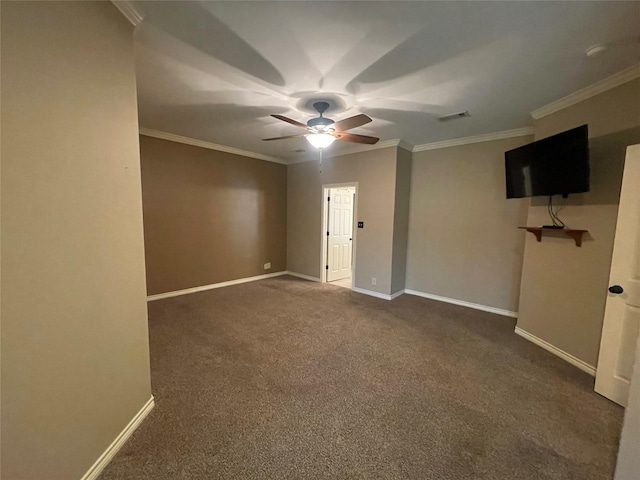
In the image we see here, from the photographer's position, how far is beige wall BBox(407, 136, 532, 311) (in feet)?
12.1

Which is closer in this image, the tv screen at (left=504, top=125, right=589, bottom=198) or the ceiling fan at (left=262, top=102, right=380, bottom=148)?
the tv screen at (left=504, top=125, right=589, bottom=198)

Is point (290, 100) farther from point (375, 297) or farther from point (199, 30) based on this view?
point (375, 297)

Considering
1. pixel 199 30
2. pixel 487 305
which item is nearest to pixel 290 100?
pixel 199 30

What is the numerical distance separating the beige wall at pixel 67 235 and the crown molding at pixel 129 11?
4 centimetres

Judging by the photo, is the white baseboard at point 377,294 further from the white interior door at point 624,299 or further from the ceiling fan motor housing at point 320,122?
the ceiling fan motor housing at point 320,122

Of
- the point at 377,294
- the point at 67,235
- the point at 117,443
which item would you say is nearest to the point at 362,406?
the point at 117,443

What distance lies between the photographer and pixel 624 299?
2.03 metres

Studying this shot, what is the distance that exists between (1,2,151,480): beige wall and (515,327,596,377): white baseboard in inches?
148

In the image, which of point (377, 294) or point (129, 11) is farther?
point (377, 294)

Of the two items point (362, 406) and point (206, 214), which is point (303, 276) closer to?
point (206, 214)

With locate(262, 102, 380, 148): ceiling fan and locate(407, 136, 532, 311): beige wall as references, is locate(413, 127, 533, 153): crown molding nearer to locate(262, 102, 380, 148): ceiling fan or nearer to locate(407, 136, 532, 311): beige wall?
locate(407, 136, 532, 311): beige wall

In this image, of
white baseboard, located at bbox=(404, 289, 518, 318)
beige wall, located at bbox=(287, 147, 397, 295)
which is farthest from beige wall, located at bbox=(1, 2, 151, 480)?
white baseboard, located at bbox=(404, 289, 518, 318)

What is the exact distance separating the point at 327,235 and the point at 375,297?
1.61 m

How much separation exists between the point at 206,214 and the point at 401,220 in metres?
3.40
